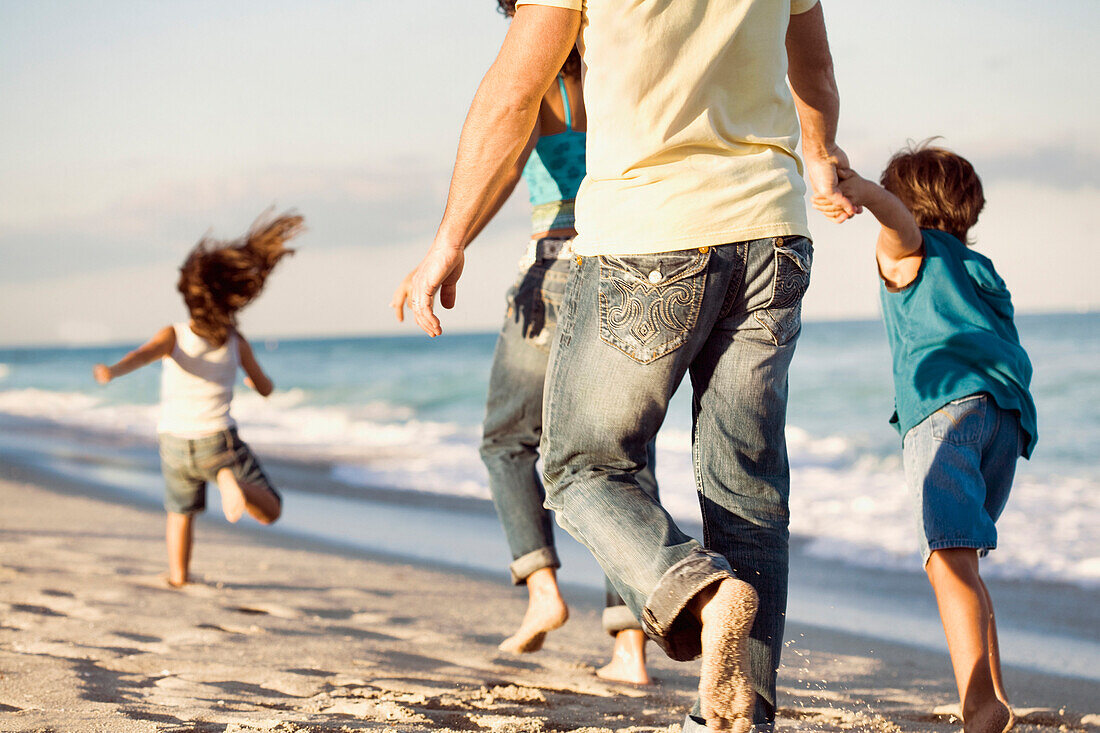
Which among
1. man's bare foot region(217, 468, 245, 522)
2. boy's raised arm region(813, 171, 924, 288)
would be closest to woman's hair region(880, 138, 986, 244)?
boy's raised arm region(813, 171, 924, 288)

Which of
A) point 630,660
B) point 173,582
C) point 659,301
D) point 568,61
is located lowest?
point 173,582

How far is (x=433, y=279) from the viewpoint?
1.76 meters

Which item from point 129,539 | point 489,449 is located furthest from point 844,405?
point 489,449

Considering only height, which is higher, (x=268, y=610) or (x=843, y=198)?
(x=843, y=198)

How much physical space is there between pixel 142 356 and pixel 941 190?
3.29 m

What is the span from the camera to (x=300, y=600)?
411 cm

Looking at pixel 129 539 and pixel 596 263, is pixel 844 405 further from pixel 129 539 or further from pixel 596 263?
pixel 596 263

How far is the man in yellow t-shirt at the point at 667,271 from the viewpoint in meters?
1.60

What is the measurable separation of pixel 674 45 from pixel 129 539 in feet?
16.6

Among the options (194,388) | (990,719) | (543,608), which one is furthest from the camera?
(194,388)

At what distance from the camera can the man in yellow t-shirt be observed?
1.60 metres

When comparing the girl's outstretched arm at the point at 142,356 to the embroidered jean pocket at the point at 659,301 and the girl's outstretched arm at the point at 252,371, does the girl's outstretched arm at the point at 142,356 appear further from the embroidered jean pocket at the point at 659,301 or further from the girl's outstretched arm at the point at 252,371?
the embroidered jean pocket at the point at 659,301

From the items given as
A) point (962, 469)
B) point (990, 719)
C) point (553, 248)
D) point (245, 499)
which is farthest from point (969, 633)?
point (245, 499)

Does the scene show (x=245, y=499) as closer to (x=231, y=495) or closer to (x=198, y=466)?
(x=231, y=495)
